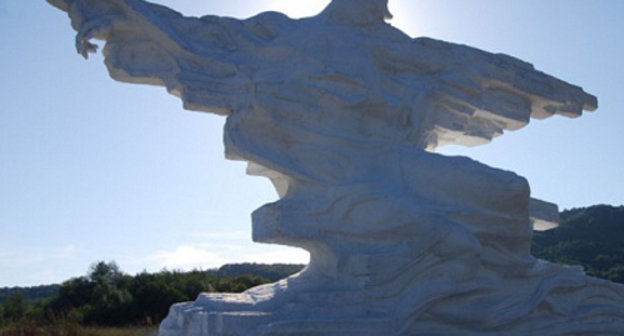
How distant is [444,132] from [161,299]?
8664mm

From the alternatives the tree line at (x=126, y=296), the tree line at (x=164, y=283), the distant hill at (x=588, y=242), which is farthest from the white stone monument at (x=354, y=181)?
the distant hill at (x=588, y=242)

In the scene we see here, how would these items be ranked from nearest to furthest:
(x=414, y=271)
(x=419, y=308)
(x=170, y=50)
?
1. (x=419, y=308)
2. (x=414, y=271)
3. (x=170, y=50)

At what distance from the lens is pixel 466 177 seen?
6512 millimetres

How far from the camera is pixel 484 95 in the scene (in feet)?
25.2

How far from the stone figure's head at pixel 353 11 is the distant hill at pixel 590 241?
10.9m

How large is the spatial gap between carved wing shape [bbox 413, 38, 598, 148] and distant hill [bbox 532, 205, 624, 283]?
9.05m

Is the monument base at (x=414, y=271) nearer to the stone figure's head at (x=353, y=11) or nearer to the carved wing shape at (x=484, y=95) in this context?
the carved wing shape at (x=484, y=95)

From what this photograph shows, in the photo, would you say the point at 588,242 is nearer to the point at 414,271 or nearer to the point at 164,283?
the point at 164,283

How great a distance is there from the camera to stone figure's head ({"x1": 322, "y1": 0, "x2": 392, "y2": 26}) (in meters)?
7.04

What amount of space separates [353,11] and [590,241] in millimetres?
13659

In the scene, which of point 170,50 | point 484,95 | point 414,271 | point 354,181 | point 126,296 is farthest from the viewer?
point 126,296

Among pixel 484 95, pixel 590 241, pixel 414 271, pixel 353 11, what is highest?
pixel 353 11

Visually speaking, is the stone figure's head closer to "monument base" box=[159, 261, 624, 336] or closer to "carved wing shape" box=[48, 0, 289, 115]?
"carved wing shape" box=[48, 0, 289, 115]

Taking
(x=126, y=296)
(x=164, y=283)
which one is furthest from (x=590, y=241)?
(x=126, y=296)
